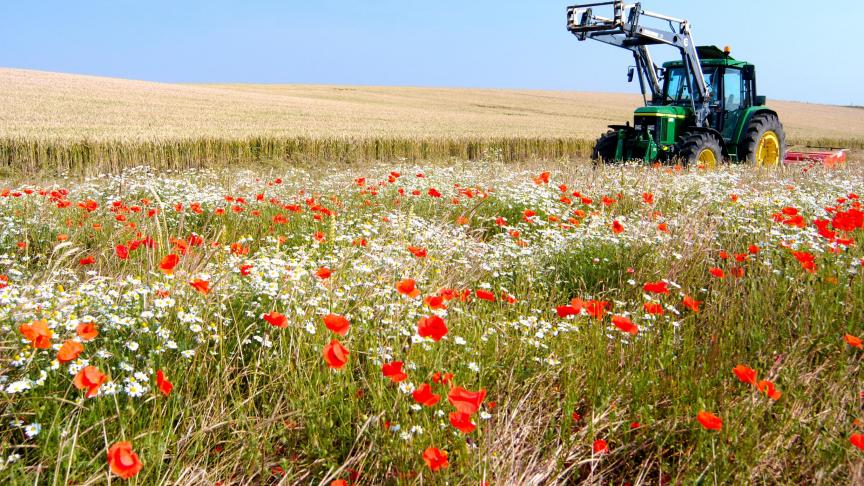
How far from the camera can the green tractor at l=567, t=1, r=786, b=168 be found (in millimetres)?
10992

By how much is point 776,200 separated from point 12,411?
5.38m

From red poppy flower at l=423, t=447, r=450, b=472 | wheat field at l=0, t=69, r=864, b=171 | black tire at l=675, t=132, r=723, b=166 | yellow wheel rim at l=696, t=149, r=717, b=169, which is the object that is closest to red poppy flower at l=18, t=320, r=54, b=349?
red poppy flower at l=423, t=447, r=450, b=472

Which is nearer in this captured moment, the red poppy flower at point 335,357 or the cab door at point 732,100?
the red poppy flower at point 335,357

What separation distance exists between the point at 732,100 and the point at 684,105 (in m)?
1.35

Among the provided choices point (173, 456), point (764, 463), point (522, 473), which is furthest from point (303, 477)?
point (764, 463)

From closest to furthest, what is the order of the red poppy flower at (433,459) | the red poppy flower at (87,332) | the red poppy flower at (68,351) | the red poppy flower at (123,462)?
1. the red poppy flower at (123,462)
2. the red poppy flower at (433,459)
3. the red poppy flower at (68,351)
4. the red poppy flower at (87,332)

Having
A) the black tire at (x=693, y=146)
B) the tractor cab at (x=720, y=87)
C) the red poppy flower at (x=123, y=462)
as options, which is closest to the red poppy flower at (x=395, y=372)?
the red poppy flower at (x=123, y=462)

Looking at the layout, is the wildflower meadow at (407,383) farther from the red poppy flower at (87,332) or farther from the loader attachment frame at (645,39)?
the loader attachment frame at (645,39)

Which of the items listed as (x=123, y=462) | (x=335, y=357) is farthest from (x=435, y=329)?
(x=123, y=462)

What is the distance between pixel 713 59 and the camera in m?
12.5

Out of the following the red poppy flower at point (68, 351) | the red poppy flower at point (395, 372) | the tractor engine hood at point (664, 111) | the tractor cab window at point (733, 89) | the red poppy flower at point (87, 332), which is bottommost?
the red poppy flower at point (395, 372)

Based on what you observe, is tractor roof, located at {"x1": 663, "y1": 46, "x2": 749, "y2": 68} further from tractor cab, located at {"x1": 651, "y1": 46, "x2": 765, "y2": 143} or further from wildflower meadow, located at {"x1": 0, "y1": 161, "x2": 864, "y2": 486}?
wildflower meadow, located at {"x1": 0, "y1": 161, "x2": 864, "y2": 486}

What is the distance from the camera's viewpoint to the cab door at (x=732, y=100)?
12.7m

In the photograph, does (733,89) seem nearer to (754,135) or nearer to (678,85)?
(754,135)
